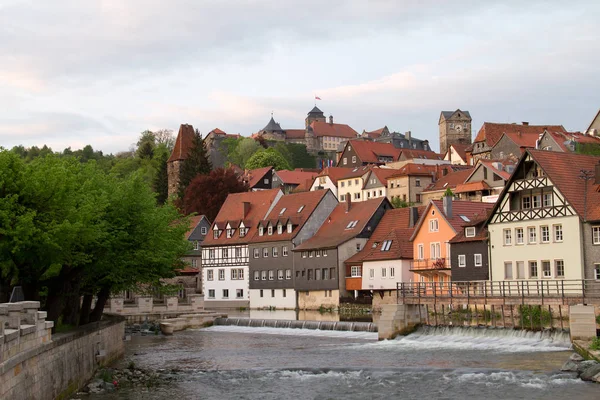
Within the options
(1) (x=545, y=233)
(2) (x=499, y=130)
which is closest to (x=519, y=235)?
(1) (x=545, y=233)

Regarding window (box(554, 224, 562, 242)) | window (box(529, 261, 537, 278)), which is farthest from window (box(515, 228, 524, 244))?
window (box(554, 224, 562, 242))

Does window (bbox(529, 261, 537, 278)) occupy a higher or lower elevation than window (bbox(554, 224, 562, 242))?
lower

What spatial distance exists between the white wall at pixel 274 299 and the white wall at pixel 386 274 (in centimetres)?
986

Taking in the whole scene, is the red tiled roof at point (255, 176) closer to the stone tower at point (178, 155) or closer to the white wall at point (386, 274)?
the stone tower at point (178, 155)

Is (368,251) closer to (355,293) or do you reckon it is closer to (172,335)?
(355,293)

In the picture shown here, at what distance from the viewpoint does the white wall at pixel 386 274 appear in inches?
2468

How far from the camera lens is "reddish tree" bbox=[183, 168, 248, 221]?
10462 centimetres

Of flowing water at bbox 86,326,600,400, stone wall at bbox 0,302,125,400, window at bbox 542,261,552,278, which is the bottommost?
flowing water at bbox 86,326,600,400

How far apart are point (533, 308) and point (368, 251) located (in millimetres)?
25034

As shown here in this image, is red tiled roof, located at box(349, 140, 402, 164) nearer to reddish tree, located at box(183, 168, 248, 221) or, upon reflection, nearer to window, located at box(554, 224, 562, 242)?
reddish tree, located at box(183, 168, 248, 221)

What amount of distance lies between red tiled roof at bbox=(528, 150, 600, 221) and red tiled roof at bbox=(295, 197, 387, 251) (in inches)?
922

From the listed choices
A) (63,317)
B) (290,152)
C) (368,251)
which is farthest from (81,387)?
(290,152)

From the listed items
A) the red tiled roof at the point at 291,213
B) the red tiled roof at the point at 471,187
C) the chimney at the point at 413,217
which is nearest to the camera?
the chimney at the point at 413,217

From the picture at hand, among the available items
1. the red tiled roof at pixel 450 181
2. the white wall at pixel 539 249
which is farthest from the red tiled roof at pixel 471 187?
the white wall at pixel 539 249
